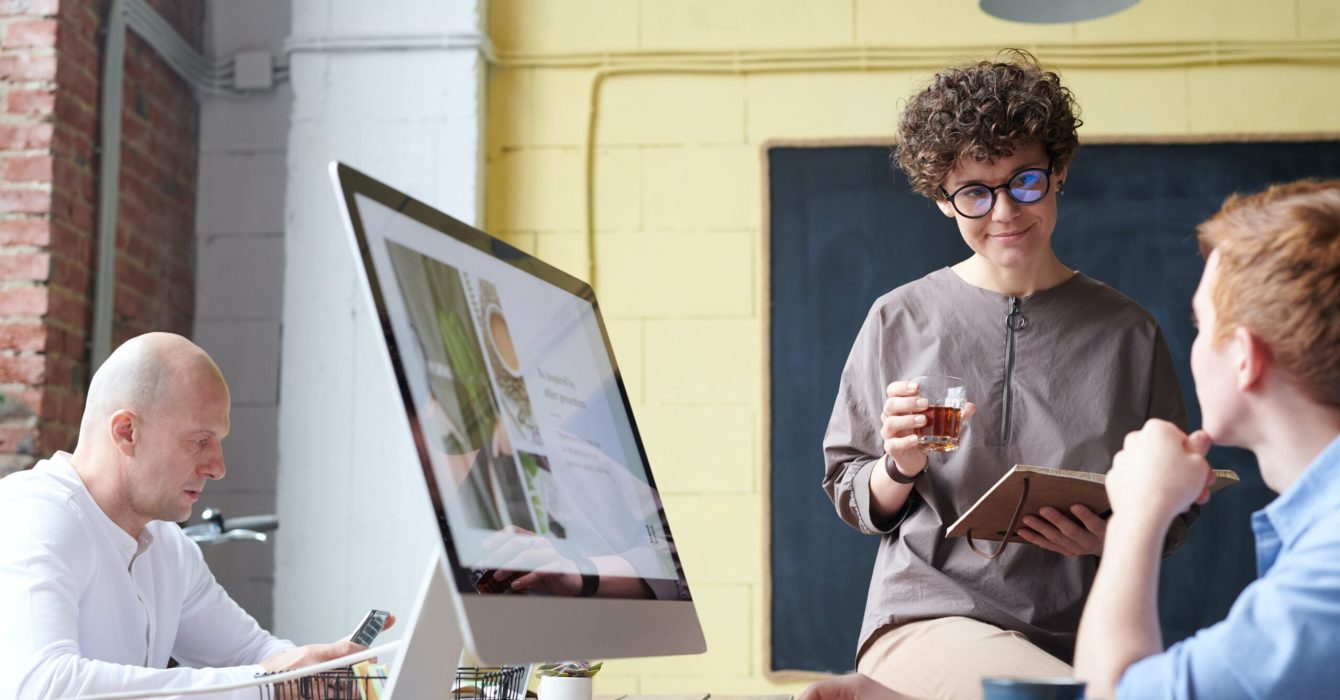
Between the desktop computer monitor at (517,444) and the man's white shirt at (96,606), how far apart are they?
521 mm

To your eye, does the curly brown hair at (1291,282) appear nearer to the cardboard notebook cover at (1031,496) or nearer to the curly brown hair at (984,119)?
the cardboard notebook cover at (1031,496)

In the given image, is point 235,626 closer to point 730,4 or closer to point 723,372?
point 723,372

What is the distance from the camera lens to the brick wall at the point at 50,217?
9.57 ft

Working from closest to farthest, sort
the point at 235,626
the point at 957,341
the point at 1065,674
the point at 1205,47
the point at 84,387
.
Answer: the point at 1065,674 < the point at 957,341 < the point at 235,626 < the point at 84,387 < the point at 1205,47

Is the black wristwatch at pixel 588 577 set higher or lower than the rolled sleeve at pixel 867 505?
lower

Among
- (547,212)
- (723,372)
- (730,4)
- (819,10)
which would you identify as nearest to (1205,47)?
(819,10)

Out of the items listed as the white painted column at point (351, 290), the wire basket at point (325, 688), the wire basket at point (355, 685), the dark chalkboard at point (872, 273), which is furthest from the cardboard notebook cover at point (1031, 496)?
the white painted column at point (351, 290)

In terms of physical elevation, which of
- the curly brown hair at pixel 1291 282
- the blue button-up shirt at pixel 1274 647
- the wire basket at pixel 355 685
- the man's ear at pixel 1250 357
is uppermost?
the curly brown hair at pixel 1291 282

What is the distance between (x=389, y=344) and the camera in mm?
1021

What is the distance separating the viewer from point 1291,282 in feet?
3.34

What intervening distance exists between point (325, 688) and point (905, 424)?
2.66ft

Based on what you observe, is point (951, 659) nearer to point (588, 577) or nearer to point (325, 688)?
point (588, 577)

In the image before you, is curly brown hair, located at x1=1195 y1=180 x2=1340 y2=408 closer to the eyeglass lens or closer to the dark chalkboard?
the eyeglass lens

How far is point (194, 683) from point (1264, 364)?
4.16 ft
